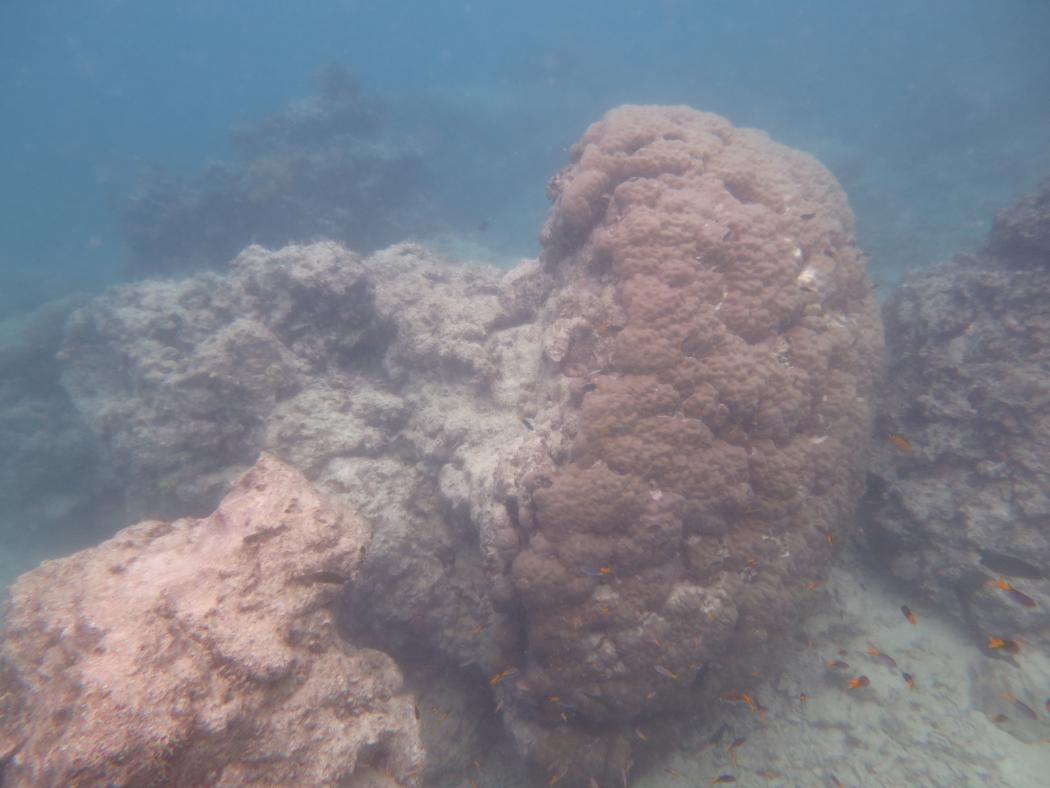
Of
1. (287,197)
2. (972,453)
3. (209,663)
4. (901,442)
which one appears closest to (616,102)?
(287,197)

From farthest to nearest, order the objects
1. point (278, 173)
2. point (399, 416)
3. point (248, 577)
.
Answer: point (278, 173) < point (399, 416) < point (248, 577)

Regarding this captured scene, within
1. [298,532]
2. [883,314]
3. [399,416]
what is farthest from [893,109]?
[298,532]

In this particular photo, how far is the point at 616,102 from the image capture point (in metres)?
36.3

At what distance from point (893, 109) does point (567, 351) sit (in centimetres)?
4358

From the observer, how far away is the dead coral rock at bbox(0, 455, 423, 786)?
2688 mm

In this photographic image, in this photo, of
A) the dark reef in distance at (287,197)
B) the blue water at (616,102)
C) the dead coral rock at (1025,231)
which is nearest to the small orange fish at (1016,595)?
the dead coral rock at (1025,231)

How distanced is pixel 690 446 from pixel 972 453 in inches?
179

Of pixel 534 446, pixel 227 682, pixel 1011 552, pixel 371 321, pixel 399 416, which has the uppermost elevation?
pixel 371 321

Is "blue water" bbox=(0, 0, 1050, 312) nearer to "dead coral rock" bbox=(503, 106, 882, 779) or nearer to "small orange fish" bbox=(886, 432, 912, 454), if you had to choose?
"small orange fish" bbox=(886, 432, 912, 454)

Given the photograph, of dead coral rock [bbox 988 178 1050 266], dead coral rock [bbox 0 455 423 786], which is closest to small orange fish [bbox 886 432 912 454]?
dead coral rock [bbox 988 178 1050 266]

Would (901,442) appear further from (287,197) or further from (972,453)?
(287,197)

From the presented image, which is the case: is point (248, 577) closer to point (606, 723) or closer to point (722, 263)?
point (606, 723)

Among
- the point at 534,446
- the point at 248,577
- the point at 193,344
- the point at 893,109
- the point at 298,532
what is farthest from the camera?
the point at 893,109

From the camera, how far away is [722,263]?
5.41 meters
